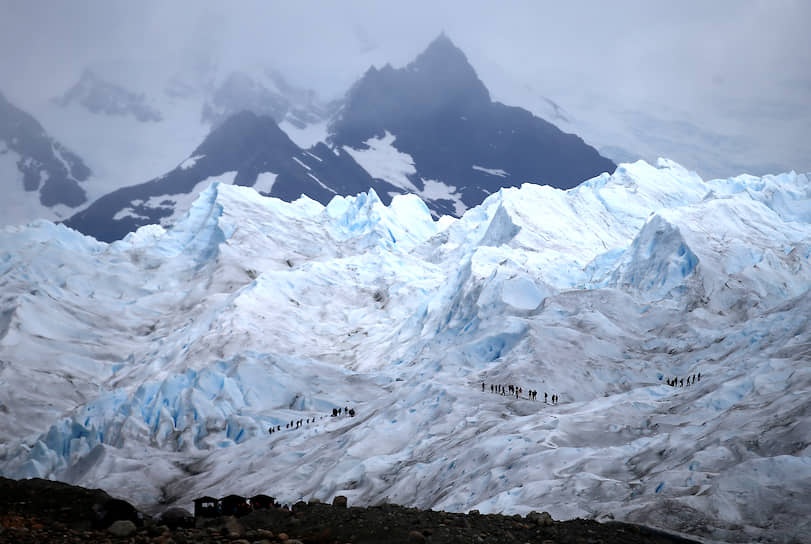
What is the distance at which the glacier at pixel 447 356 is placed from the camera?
22.2 meters

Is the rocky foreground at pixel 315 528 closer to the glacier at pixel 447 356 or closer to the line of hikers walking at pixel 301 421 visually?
the glacier at pixel 447 356

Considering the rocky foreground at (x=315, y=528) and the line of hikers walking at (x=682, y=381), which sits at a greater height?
the line of hikers walking at (x=682, y=381)

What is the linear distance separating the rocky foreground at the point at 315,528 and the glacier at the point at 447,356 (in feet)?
8.20

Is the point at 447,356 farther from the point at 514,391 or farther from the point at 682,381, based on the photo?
the point at 682,381

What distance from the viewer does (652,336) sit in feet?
163

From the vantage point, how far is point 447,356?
5441 centimetres

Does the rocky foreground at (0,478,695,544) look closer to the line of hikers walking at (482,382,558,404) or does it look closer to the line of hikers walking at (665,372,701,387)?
the line of hikers walking at (482,382,558,404)

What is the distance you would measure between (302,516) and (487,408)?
23.8 metres

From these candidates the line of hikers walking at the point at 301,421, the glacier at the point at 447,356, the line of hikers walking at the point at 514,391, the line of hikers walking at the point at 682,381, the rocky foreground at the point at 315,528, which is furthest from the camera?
the line of hikers walking at the point at 301,421

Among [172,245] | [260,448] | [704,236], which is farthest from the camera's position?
[172,245]

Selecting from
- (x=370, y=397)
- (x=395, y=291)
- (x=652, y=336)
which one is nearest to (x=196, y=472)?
(x=370, y=397)

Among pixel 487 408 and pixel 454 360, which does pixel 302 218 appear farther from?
pixel 487 408

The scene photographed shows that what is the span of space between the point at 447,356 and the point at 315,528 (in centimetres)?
4152

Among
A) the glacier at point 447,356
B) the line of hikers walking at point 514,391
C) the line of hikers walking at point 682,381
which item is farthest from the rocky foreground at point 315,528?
the line of hikers walking at point 682,381
